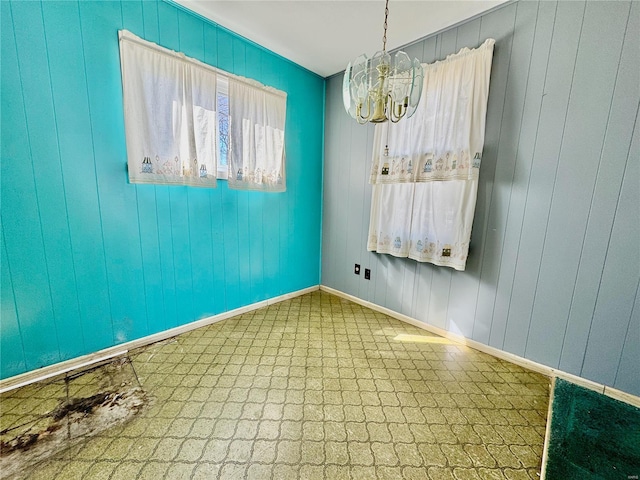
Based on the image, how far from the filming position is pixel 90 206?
1.66 meters

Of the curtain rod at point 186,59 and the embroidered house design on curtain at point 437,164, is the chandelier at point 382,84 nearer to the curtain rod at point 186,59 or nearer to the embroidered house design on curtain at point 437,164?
the embroidered house design on curtain at point 437,164

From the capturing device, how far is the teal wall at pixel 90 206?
56.1 inches

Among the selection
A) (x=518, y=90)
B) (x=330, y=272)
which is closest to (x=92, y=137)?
(x=330, y=272)

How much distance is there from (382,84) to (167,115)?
4.95 feet

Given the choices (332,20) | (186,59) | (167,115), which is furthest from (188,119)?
(332,20)

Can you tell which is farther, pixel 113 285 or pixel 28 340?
pixel 113 285

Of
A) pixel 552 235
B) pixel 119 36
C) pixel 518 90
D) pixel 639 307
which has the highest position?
pixel 119 36

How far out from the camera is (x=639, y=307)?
55.7 inches

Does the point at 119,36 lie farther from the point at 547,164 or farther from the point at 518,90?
the point at 547,164

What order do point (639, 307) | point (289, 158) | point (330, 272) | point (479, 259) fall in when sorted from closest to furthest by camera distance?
1. point (639, 307)
2. point (479, 259)
3. point (289, 158)
4. point (330, 272)

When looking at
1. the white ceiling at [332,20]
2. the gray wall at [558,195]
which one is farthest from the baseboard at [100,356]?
the white ceiling at [332,20]

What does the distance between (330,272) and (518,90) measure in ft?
7.58

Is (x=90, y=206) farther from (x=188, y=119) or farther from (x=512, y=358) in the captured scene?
(x=512, y=358)

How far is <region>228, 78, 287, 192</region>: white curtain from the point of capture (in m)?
2.23
